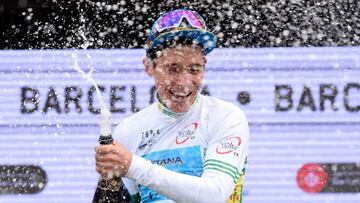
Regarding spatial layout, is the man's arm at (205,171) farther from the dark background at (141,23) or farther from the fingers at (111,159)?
the dark background at (141,23)

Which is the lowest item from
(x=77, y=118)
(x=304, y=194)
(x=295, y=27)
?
(x=304, y=194)

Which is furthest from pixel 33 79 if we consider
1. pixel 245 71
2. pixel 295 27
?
pixel 295 27

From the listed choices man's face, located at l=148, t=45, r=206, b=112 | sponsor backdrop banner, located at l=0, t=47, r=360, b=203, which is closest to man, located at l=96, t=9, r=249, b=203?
man's face, located at l=148, t=45, r=206, b=112

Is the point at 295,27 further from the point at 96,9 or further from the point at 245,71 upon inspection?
the point at 96,9

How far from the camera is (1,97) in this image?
5.56 m

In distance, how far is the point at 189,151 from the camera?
2.92 metres

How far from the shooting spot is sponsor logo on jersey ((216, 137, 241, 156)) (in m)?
2.80

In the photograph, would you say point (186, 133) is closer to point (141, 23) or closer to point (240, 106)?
point (240, 106)

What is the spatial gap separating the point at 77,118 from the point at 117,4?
96 cm

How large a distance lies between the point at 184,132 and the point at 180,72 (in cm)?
26

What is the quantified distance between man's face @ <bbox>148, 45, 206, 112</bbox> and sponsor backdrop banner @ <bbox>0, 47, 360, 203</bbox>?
2465 mm

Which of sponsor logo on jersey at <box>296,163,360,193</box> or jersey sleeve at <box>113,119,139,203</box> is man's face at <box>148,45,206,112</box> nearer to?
jersey sleeve at <box>113,119,139,203</box>

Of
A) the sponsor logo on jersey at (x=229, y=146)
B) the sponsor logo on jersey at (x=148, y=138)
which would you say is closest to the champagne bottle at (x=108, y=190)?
the sponsor logo on jersey at (x=148, y=138)

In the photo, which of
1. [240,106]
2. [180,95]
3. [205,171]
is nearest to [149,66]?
[180,95]
